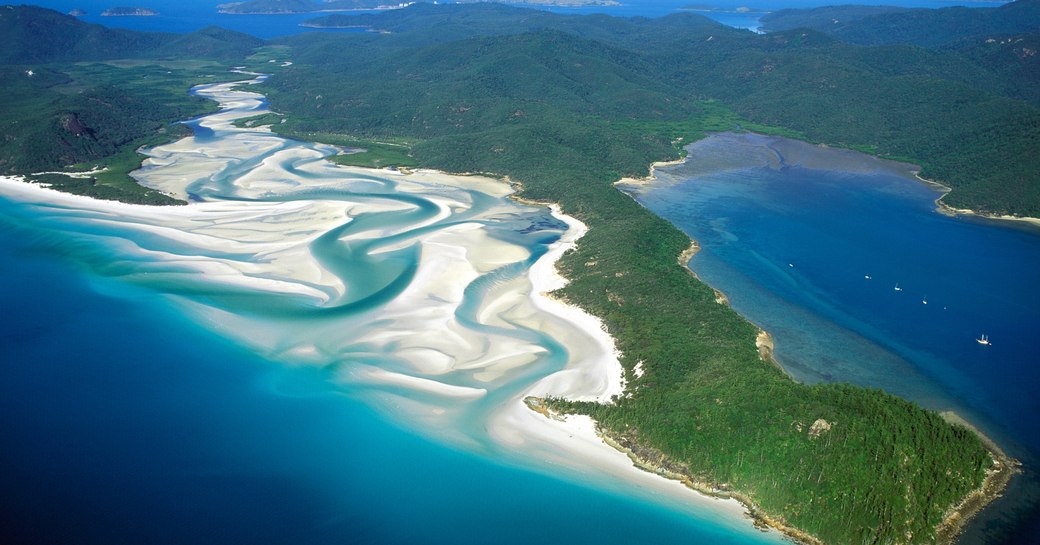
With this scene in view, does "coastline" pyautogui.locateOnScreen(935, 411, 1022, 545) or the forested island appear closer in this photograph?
"coastline" pyautogui.locateOnScreen(935, 411, 1022, 545)

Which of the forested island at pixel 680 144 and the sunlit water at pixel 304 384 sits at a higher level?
the forested island at pixel 680 144

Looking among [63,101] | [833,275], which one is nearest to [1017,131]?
[833,275]

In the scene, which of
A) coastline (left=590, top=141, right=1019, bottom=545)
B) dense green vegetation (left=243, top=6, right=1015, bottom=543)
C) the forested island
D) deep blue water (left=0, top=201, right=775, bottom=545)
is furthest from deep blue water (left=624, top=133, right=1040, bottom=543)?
deep blue water (left=0, top=201, right=775, bottom=545)

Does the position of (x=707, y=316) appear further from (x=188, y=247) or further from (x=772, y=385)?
(x=188, y=247)

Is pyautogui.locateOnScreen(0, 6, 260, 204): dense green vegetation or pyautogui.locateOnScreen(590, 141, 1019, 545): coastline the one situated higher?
pyautogui.locateOnScreen(0, 6, 260, 204): dense green vegetation

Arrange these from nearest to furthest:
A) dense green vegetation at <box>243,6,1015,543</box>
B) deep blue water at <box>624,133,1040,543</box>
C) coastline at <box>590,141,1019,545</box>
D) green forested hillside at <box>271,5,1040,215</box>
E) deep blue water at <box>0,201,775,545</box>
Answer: coastline at <box>590,141,1019,545</box> → deep blue water at <box>0,201,775,545</box> → dense green vegetation at <box>243,6,1015,543</box> → deep blue water at <box>624,133,1040,543</box> → green forested hillside at <box>271,5,1040,215</box>

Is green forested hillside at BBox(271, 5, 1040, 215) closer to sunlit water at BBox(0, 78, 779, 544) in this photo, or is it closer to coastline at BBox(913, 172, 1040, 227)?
coastline at BBox(913, 172, 1040, 227)

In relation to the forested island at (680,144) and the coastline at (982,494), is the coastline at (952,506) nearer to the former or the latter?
the coastline at (982,494)

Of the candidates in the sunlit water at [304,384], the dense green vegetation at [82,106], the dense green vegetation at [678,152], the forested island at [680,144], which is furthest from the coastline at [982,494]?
the dense green vegetation at [82,106]
